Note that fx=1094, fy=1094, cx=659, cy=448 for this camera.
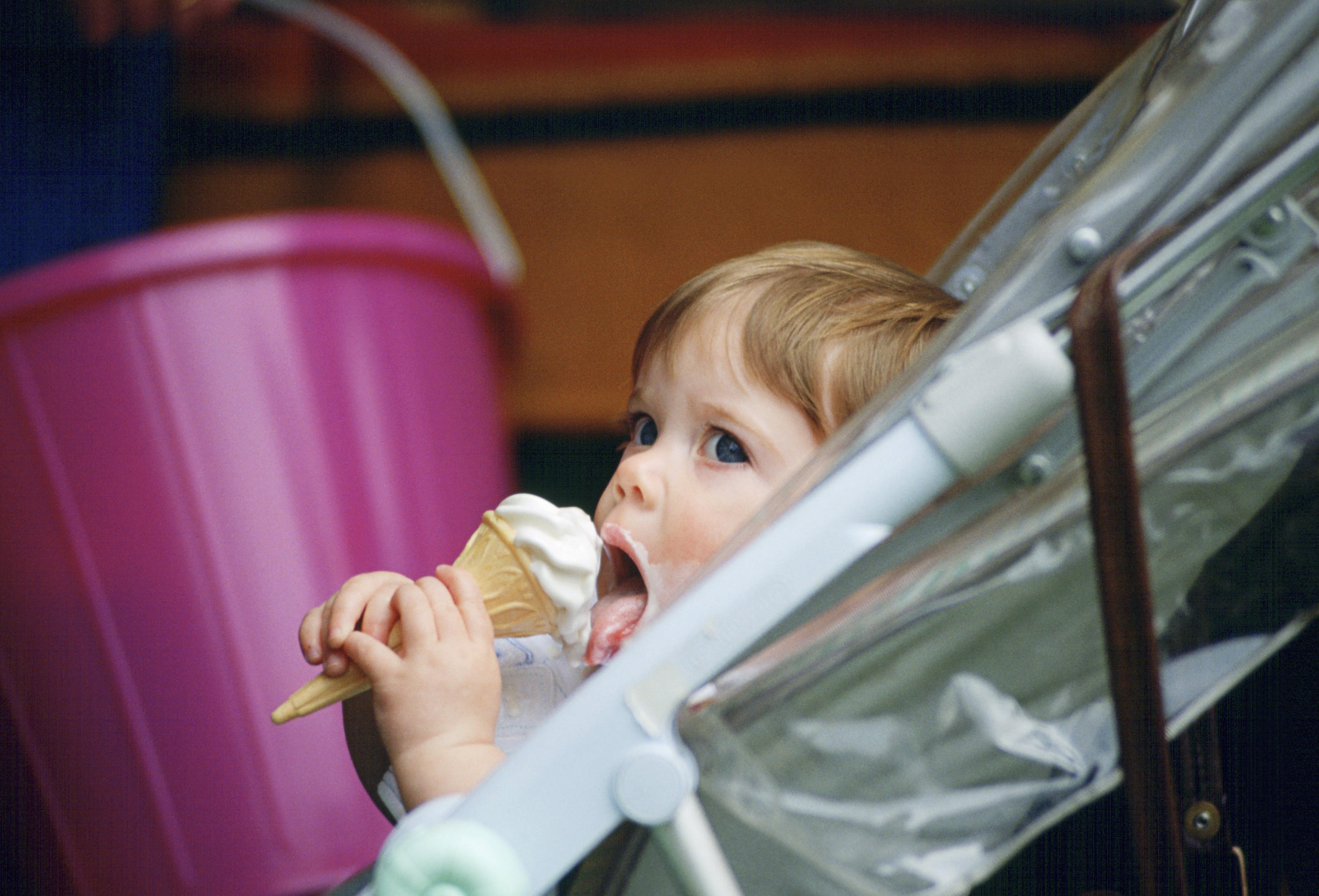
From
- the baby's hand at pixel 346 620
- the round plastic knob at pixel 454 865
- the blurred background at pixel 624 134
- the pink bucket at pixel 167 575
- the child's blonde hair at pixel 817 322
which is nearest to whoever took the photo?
the round plastic knob at pixel 454 865

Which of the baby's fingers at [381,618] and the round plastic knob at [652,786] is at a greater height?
the baby's fingers at [381,618]

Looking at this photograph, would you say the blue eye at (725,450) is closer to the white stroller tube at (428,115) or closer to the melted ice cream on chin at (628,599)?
the melted ice cream on chin at (628,599)

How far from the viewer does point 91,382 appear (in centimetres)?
84

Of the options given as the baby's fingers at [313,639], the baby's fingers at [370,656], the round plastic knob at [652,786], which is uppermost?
the baby's fingers at [370,656]

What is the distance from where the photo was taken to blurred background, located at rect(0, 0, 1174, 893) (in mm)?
1438

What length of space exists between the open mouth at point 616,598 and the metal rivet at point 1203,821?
257 mm

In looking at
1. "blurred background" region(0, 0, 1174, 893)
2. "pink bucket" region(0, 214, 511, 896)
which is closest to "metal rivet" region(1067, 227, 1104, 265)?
"pink bucket" region(0, 214, 511, 896)

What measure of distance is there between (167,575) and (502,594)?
459 millimetres

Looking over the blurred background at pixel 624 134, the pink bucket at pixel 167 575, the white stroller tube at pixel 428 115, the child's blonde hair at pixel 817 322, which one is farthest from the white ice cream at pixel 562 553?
the blurred background at pixel 624 134

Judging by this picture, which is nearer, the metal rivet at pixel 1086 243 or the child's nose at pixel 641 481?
the metal rivet at pixel 1086 243

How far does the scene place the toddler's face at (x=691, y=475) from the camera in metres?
0.53

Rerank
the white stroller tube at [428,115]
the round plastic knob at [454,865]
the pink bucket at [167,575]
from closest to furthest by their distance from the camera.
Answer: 1. the round plastic knob at [454,865]
2. the pink bucket at [167,575]
3. the white stroller tube at [428,115]

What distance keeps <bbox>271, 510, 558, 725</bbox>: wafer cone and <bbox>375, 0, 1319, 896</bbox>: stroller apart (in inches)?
3.6

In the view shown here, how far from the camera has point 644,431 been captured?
1.97 ft
